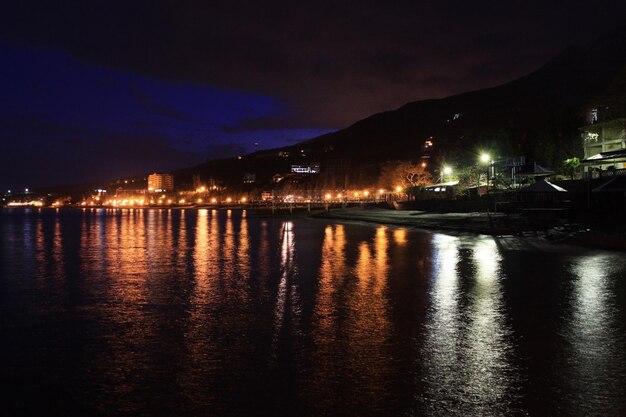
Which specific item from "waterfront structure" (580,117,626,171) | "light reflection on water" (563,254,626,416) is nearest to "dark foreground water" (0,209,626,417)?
"light reflection on water" (563,254,626,416)

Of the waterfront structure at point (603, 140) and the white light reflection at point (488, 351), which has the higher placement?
the waterfront structure at point (603, 140)

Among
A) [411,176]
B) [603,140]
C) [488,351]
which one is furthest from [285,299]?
[411,176]

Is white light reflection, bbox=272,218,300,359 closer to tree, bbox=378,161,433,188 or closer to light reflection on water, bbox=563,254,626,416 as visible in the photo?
light reflection on water, bbox=563,254,626,416

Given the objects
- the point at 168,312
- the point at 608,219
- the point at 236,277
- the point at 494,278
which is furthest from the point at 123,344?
the point at 608,219

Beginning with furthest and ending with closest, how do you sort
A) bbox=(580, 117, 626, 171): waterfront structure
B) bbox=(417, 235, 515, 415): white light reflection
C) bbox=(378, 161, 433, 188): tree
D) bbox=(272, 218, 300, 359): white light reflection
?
bbox=(378, 161, 433, 188): tree
bbox=(580, 117, 626, 171): waterfront structure
bbox=(272, 218, 300, 359): white light reflection
bbox=(417, 235, 515, 415): white light reflection

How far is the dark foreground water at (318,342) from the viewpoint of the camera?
6.32 meters

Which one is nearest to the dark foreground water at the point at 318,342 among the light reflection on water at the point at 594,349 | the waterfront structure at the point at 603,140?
the light reflection on water at the point at 594,349

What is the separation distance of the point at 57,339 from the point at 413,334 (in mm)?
6027

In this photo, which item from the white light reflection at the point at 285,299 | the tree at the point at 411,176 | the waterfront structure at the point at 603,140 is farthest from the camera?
the tree at the point at 411,176

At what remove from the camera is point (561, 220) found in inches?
1330

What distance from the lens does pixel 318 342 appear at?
8.87 m

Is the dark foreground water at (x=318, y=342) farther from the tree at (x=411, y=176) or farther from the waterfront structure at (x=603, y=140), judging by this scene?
the tree at (x=411, y=176)

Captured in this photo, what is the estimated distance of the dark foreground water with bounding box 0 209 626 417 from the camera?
20.7 feet

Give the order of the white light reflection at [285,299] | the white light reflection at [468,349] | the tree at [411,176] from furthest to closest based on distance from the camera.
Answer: the tree at [411,176], the white light reflection at [285,299], the white light reflection at [468,349]
